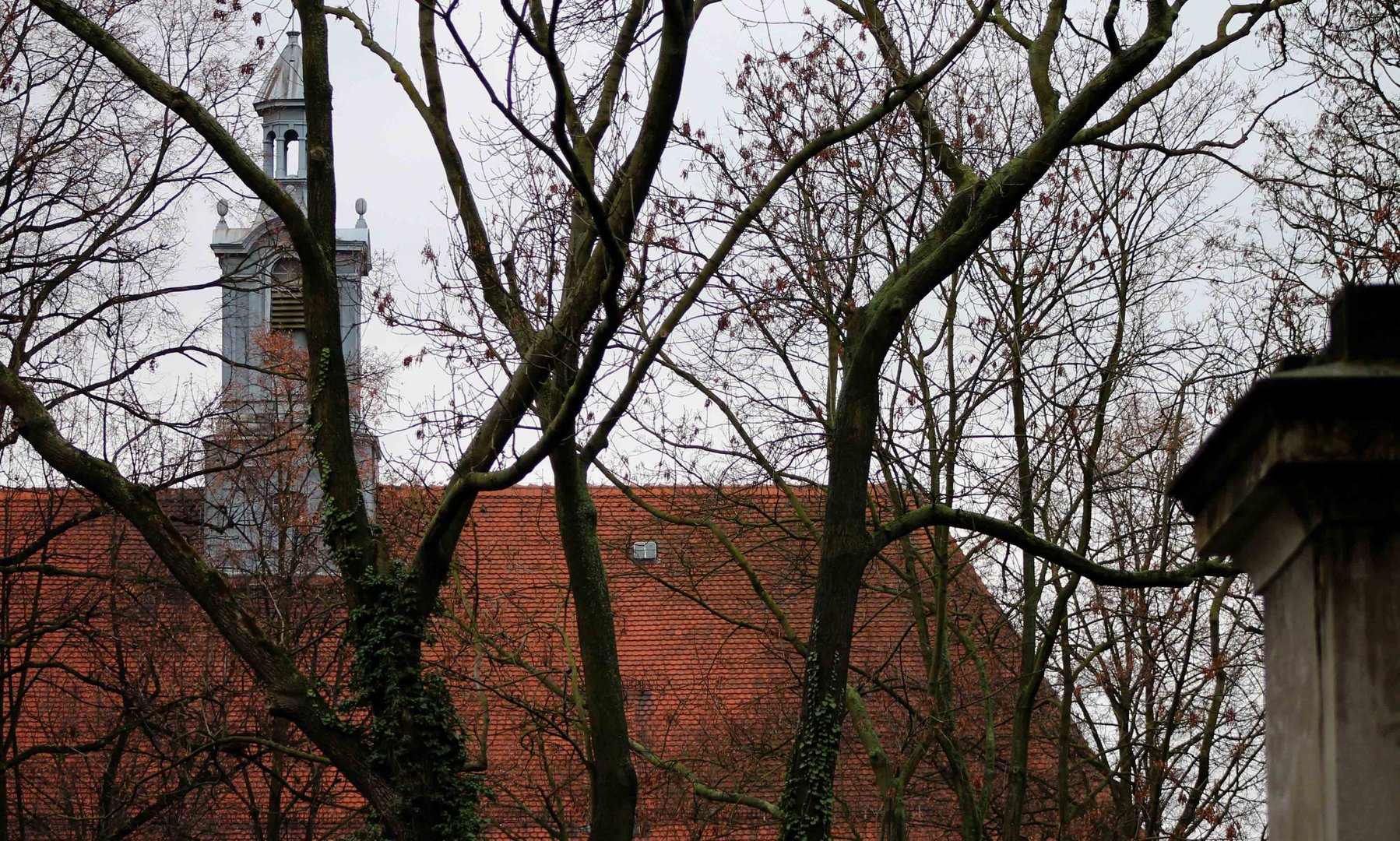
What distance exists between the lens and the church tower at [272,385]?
13.9 m

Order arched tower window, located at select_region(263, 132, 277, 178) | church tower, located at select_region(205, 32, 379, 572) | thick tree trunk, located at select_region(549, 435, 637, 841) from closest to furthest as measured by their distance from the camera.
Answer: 1. thick tree trunk, located at select_region(549, 435, 637, 841)
2. church tower, located at select_region(205, 32, 379, 572)
3. arched tower window, located at select_region(263, 132, 277, 178)

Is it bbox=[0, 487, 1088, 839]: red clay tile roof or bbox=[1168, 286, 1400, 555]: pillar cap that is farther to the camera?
bbox=[0, 487, 1088, 839]: red clay tile roof

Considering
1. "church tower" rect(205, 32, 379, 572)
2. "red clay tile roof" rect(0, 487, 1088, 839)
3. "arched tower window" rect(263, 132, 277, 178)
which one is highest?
"arched tower window" rect(263, 132, 277, 178)

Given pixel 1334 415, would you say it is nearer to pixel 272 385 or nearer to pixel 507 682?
pixel 507 682

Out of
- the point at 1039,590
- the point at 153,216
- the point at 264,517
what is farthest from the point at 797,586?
the point at 264,517

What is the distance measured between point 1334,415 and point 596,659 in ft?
25.5

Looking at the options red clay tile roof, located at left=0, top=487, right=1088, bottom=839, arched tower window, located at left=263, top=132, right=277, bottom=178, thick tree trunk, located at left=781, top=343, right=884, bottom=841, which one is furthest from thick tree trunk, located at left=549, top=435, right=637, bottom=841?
arched tower window, located at left=263, top=132, right=277, bottom=178

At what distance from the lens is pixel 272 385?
2348 cm

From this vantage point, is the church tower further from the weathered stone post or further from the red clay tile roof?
the weathered stone post

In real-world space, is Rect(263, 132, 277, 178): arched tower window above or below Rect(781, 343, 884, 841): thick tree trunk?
above

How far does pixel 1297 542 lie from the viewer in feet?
12.9

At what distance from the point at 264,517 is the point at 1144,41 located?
13.7 m

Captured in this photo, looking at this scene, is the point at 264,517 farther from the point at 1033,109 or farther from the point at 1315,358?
the point at 1315,358

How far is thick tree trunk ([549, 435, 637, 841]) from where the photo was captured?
1072cm
